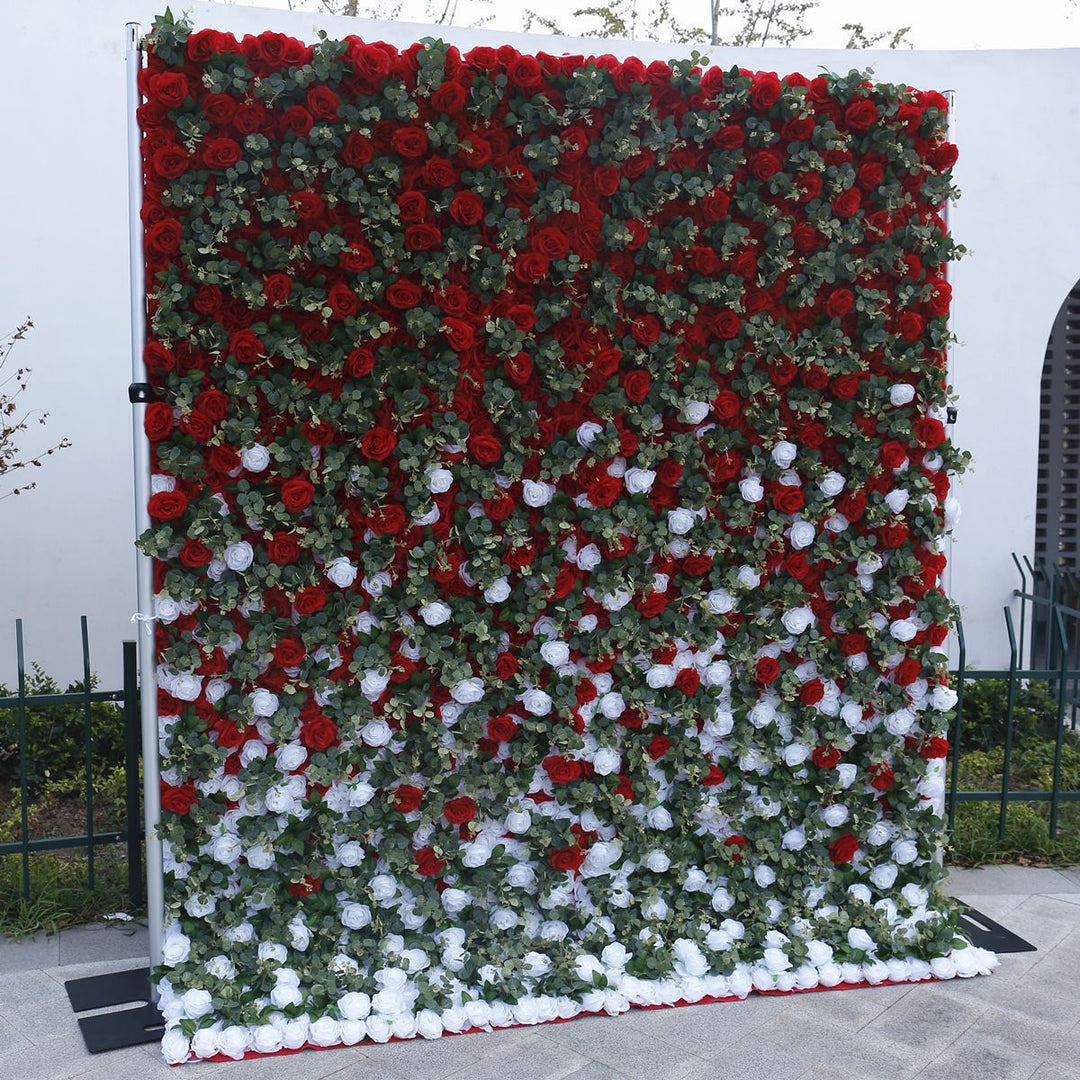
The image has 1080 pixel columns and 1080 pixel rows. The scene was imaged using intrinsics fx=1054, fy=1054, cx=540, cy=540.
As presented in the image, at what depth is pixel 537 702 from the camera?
3172 mm

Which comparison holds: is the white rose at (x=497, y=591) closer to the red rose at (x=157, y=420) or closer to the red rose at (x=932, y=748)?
the red rose at (x=157, y=420)

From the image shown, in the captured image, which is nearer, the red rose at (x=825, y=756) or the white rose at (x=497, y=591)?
the white rose at (x=497, y=591)

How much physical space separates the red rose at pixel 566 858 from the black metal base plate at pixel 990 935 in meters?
1.38

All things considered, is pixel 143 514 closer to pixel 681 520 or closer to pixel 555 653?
pixel 555 653

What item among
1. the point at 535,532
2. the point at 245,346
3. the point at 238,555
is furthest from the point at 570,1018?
the point at 245,346

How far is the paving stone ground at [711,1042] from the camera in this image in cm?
283

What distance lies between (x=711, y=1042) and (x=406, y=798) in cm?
111

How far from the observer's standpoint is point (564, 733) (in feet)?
10.4

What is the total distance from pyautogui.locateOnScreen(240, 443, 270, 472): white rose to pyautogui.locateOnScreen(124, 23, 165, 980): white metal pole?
0.90 ft

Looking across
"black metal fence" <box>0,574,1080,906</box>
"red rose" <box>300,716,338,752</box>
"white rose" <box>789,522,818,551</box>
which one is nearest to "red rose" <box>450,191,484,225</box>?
"white rose" <box>789,522,818,551</box>

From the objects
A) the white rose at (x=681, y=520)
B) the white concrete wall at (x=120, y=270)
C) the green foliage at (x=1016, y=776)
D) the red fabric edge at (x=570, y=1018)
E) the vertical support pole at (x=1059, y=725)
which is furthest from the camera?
the white concrete wall at (x=120, y=270)

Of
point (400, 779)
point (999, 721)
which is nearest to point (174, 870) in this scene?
point (400, 779)

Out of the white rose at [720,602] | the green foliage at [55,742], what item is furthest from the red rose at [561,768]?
the green foliage at [55,742]

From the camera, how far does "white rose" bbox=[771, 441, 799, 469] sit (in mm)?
3283
